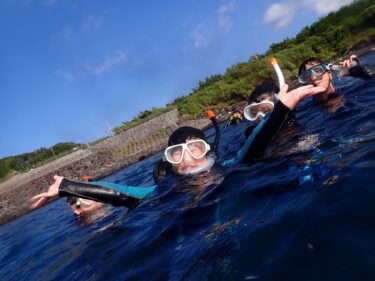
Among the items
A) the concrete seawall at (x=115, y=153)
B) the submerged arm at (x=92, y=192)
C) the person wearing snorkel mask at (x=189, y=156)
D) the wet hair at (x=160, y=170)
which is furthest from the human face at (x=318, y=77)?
the concrete seawall at (x=115, y=153)

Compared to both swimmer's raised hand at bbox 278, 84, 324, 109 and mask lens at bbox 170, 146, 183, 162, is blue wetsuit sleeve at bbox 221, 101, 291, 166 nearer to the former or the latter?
swimmer's raised hand at bbox 278, 84, 324, 109

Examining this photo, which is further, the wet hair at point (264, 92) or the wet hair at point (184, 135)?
the wet hair at point (264, 92)

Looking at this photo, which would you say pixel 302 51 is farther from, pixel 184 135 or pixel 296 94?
pixel 296 94

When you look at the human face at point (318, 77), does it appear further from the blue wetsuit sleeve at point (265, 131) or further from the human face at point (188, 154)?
the blue wetsuit sleeve at point (265, 131)

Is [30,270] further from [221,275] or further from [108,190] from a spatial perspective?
[221,275]

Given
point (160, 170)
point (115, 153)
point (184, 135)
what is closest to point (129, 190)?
point (184, 135)

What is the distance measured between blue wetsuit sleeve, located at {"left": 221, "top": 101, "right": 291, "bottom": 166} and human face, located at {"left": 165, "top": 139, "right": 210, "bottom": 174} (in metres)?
0.81

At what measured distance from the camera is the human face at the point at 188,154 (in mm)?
4574

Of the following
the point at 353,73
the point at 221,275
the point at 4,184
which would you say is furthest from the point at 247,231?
the point at 4,184

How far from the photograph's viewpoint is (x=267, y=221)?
8.22ft

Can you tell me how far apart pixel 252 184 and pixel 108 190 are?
1631 millimetres

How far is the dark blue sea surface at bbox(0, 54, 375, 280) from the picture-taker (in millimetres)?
1909

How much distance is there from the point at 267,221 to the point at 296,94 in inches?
43.0

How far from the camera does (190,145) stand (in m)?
4.60
